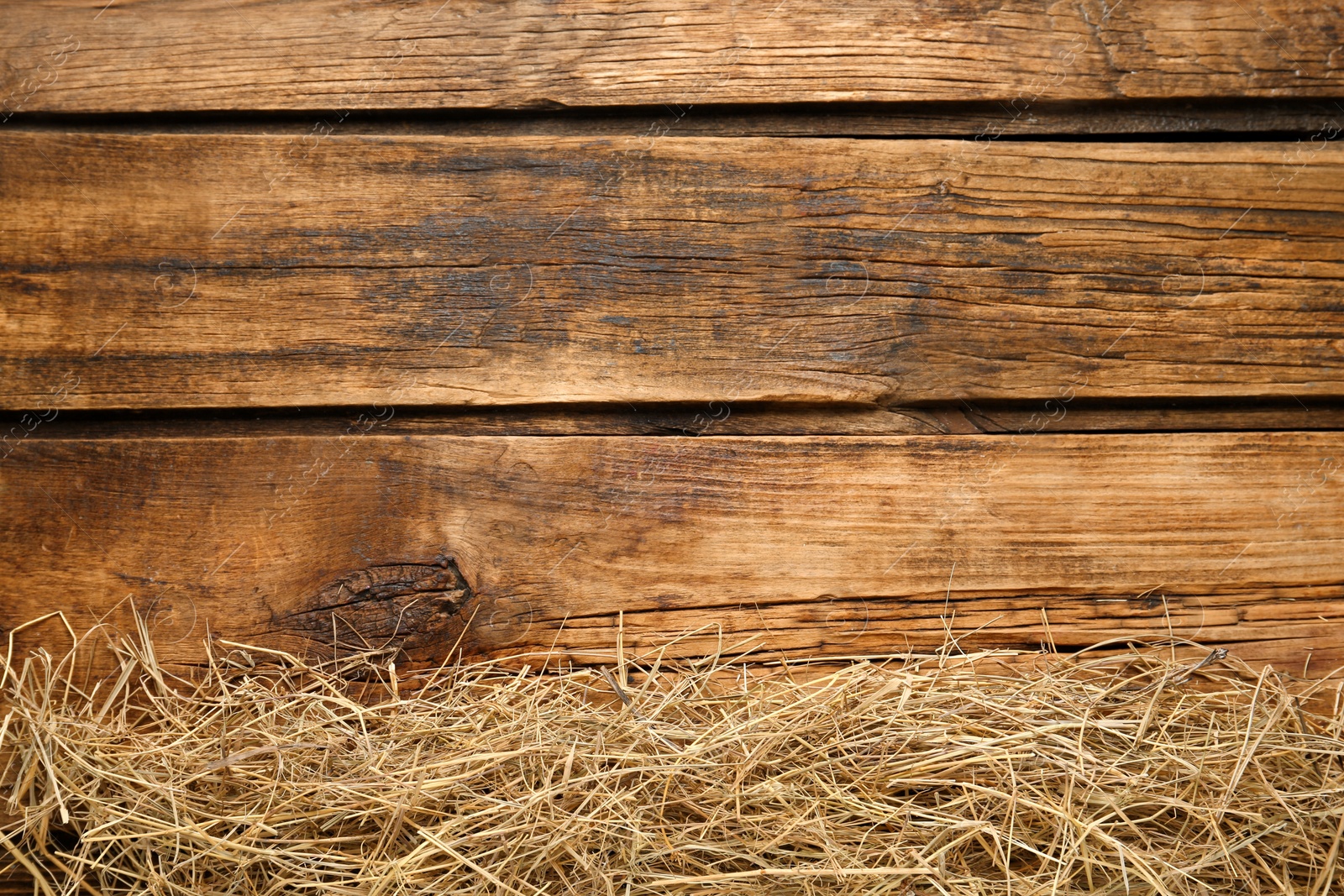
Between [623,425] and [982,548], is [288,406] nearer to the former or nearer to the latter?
[623,425]

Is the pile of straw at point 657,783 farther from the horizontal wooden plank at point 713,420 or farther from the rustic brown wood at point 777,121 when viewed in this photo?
the rustic brown wood at point 777,121

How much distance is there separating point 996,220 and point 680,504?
0.70 m

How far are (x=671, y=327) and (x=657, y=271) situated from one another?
0.09 meters

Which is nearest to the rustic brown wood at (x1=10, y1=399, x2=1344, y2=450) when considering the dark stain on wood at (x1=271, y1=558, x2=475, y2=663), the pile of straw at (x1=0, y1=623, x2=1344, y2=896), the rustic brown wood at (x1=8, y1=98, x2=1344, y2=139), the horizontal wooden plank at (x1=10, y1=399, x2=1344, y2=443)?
the horizontal wooden plank at (x1=10, y1=399, x2=1344, y2=443)

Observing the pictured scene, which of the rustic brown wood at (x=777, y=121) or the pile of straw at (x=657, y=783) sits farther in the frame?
the rustic brown wood at (x=777, y=121)

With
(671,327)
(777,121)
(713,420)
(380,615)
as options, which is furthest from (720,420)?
(380,615)

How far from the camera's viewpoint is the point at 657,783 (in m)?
1.06

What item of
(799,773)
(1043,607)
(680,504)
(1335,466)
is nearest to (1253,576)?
(1335,466)

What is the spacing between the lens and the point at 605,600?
4.11 feet

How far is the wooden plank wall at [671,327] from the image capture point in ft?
4.08

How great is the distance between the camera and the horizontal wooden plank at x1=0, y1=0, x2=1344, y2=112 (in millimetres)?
1288

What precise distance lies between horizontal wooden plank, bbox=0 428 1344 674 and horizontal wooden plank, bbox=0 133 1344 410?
103 millimetres

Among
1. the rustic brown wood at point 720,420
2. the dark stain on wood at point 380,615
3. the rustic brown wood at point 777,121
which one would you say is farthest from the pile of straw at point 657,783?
the rustic brown wood at point 777,121

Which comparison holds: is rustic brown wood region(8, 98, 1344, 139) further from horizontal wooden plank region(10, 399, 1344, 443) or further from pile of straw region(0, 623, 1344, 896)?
pile of straw region(0, 623, 1344, 896)
